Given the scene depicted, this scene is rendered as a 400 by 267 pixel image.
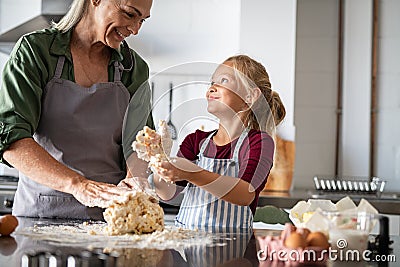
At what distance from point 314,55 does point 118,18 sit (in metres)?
1.60

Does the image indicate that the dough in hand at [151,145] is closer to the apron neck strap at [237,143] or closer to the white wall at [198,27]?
the apron neck strap at [237,143]

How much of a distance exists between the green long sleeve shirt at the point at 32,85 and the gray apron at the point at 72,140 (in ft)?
0.10

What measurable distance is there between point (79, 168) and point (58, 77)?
0.23 metres

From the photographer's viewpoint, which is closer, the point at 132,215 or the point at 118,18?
the point at 132,215

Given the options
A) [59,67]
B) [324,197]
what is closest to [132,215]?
[59,67]

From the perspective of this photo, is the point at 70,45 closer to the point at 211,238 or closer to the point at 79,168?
the point at 79,168

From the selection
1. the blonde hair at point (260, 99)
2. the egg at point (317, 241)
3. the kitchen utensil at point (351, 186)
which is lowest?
the egg at point (317, 241)

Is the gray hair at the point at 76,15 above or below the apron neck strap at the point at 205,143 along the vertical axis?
above

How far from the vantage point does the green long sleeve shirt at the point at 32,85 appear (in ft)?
4.85

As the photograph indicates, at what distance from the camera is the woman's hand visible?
51.8 inches

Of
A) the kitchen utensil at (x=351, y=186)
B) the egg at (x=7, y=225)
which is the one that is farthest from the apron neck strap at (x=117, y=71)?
the kitchen utensil at (x=351, y=186)

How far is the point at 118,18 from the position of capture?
5.21 ft

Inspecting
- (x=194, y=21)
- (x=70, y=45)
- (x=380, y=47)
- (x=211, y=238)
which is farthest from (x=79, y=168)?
(x=380, y=47)

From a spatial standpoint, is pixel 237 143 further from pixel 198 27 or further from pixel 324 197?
pixel 198 27
